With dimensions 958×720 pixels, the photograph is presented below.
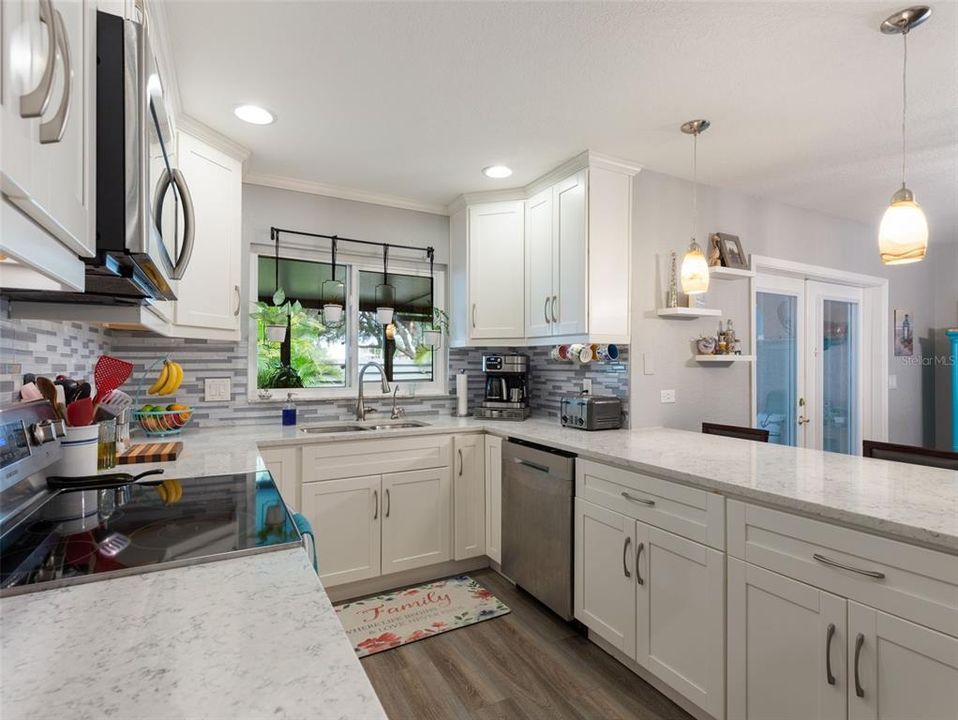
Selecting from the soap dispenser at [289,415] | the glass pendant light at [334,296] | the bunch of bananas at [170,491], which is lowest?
the bunch of bananas at [170,491]

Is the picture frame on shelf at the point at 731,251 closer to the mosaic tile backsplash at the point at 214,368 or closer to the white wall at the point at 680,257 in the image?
the white wall at the point at 680,257

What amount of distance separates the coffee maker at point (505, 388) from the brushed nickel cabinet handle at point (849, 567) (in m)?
1.97

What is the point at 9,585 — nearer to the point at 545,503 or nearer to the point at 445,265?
the point at 545,503

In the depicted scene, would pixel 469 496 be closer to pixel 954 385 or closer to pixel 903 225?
pixel 903 225

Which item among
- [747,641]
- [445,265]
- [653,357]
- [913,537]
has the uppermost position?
[445,265]

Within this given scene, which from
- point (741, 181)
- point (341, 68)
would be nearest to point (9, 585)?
point (341, 68)

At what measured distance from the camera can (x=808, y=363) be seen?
3.62 metres

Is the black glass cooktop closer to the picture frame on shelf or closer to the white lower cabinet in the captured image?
the white lower cabinet

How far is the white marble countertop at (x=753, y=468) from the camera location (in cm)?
126

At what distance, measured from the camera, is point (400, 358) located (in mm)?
3436

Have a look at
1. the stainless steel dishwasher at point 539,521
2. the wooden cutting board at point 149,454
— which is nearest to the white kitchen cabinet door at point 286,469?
the wooden cutting board at point 149,454

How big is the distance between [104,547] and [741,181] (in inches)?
134

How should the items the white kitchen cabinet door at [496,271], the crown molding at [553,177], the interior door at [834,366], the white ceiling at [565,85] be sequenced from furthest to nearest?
the interior door at [834,366] → the white kitchen cabinet door at [496,271] → the crown molding at [553,177] → the white ceiling at [565,85]

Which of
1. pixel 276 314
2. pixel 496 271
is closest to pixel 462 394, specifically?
pixel 496 271
